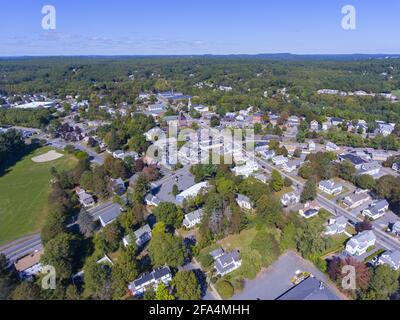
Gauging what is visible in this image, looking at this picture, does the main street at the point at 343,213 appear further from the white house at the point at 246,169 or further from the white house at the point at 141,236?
the white house at the point at 141,236

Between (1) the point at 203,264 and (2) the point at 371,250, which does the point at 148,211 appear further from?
(2) the point at 371,250

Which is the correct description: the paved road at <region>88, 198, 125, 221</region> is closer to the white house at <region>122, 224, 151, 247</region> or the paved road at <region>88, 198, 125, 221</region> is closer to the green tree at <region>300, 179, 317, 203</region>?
the white house at <region>122, 224, 151, 247</region>

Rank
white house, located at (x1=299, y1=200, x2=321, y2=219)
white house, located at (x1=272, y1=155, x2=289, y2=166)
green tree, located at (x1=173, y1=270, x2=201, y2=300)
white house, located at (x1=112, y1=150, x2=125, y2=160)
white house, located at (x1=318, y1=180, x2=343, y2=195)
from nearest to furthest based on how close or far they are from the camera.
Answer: green tree, located at (x1=173, y1=270, x2=201, y2=300) → white house, located at (x1=299, y1=200, x2=321, y2=219) → white house, located at (x1=318, y1=180, x2=343, y2=195) → white house, located at (x1=272, y1=155, x2=289, y2=166) → white house, located at (x1=112, y1=150, x2=125, y2=160)

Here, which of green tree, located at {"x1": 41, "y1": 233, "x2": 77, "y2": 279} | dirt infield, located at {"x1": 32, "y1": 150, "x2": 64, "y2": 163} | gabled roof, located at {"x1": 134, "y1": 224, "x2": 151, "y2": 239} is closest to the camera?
green tree, located at {"x1": 41, "y1": 233, "x2": 77, "y2": 279}

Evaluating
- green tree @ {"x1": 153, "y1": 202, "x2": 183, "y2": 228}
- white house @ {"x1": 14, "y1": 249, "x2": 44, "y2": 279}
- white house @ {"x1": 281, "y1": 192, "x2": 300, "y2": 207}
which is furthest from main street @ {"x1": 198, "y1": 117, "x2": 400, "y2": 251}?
white house @ {"x1": 14, "y1": 249, "x2": 44, "y2": 279}

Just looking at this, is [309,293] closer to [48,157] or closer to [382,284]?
[382,284]
